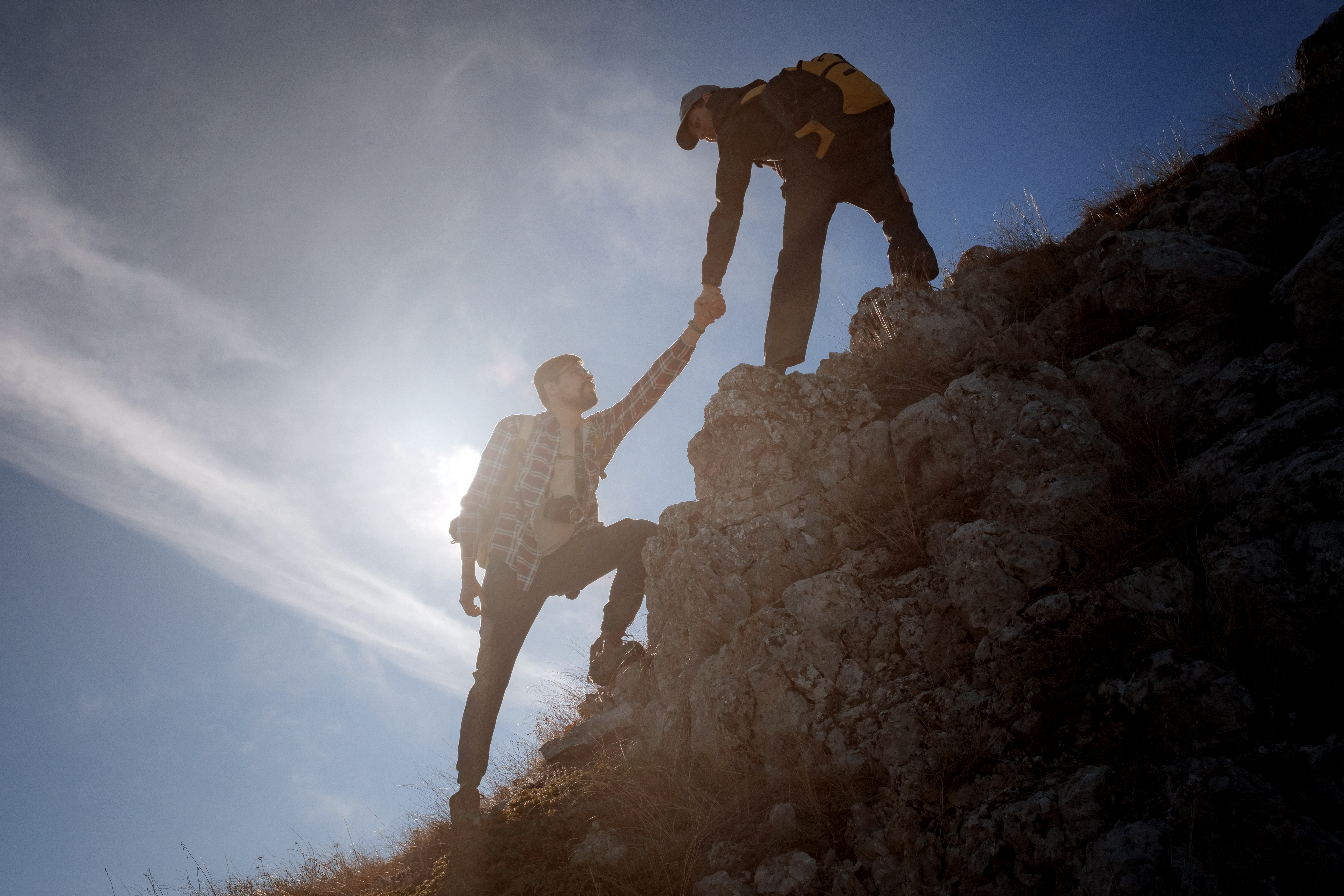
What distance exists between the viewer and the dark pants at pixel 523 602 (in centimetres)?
447

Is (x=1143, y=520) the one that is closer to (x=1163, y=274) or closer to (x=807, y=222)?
(x=1163, y=274)

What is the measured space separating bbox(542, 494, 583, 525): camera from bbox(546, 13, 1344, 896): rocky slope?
77 cm

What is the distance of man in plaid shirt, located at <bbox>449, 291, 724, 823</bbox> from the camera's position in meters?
4.65

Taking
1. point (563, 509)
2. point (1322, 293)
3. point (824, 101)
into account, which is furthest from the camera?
point (824, 101)

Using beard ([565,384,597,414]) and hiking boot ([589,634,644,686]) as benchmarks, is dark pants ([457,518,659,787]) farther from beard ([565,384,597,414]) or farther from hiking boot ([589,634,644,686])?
beard ([565,384,597,414])

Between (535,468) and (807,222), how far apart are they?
288 centimetres

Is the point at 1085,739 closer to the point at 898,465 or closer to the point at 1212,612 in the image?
the point at 1212,612

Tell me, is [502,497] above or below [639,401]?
below

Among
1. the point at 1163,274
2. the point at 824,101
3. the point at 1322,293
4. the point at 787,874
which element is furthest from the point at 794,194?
the point at 787,874

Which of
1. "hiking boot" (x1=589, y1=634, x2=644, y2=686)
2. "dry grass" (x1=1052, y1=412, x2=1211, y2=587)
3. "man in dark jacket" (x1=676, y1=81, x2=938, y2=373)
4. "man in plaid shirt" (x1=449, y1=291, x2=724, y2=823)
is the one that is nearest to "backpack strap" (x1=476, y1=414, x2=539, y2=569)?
"man in plaid shirt" (x1=449, y1=291, x2=724, y2=823)

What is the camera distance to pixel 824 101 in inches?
203

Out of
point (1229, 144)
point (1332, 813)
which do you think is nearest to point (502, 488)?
point (1332, 813)

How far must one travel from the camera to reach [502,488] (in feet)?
17.3

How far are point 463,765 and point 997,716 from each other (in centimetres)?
338
